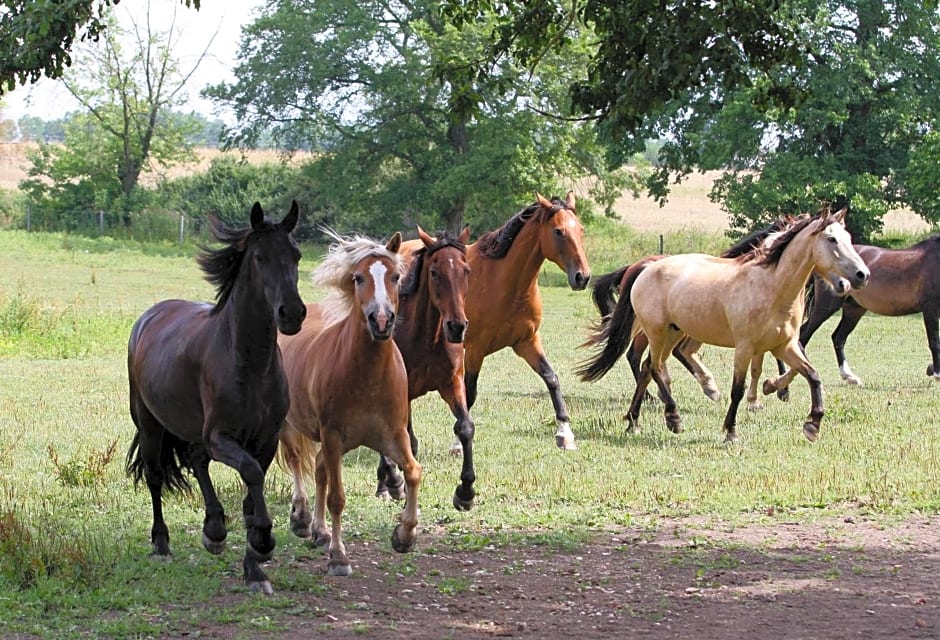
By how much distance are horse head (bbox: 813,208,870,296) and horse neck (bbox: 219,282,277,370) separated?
627 cm

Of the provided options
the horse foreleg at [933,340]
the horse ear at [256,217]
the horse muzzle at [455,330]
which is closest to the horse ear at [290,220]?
the horse ear at [256,217]

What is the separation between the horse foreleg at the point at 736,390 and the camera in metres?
10.9

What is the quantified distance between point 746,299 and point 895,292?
6435 mm

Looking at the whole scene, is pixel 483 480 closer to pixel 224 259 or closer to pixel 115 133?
pixel 224 259

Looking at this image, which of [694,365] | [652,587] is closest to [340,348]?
[652,587]

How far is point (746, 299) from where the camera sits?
1125 centimetres

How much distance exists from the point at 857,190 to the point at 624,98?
84.6 ft

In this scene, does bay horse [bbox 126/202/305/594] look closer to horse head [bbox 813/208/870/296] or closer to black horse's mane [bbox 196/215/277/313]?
black horse's mane [bbox 196/215/277/313]

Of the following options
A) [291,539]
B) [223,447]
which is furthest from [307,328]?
[223,447]

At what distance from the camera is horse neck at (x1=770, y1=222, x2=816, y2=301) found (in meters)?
11.0

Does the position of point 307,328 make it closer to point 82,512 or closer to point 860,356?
point 82,512

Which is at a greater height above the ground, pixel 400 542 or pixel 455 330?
pixel 455 330

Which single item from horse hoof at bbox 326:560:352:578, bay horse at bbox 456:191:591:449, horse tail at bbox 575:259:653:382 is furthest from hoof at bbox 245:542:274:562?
horse tail at bbox 575:259:653:382

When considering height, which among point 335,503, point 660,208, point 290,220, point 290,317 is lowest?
point 335,503
